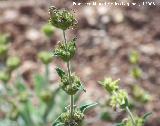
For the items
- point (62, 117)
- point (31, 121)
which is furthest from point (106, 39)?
point (62, 117)

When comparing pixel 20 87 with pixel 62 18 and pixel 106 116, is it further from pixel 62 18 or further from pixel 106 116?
pixel 62 18

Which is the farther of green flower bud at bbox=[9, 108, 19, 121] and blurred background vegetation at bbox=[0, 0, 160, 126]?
blurred background vegetation at bbox=[0, 0, 160, 126]

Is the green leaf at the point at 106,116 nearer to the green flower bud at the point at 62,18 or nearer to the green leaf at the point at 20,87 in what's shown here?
the green leaf at the point at 20,87

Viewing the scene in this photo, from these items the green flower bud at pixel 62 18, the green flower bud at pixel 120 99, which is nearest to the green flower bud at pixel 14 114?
the green flower bud at pixel 120 99

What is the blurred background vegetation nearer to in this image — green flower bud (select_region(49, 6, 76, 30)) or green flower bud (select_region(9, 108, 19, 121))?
green flower bud (select_region(9, 108, 19, 121))

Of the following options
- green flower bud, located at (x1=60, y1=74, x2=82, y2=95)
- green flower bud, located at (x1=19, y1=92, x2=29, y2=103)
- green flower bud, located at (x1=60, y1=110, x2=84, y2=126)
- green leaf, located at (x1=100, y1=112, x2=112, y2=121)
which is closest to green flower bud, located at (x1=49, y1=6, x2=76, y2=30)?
green flower bud, located at (x1=60, y1=74, x2=82, y2=95)

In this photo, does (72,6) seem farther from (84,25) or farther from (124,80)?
(124,80)
